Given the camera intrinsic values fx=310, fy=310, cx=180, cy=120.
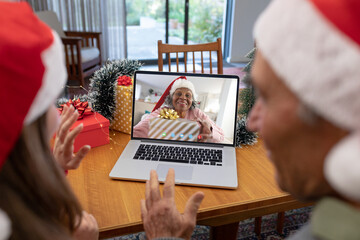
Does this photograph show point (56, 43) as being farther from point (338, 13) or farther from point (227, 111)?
point (227, 111)

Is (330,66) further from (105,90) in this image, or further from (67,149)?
(105,90)

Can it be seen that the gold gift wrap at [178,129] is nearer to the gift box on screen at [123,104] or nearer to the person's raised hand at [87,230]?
the gift box on screen at [123,104]

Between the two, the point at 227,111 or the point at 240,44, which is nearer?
the point at 227,111

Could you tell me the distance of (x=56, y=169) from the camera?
24.2 inches

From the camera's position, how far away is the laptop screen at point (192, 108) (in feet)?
3.76

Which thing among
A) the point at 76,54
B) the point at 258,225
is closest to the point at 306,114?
the point at 258,225

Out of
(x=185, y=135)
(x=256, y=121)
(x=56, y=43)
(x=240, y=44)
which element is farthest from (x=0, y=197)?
(x=240, y=44)

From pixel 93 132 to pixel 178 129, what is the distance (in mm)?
316

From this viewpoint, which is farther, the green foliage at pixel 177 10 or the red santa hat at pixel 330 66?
the green foliage at pixel 177 10

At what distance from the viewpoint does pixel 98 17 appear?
4867 mm

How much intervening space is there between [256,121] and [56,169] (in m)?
0.40

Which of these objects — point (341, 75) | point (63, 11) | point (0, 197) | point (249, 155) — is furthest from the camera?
point (63, 11)

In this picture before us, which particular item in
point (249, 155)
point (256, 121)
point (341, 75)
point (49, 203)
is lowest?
point (249, 155)

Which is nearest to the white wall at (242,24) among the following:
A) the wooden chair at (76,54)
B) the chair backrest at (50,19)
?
the wooden chair at (76,54)
